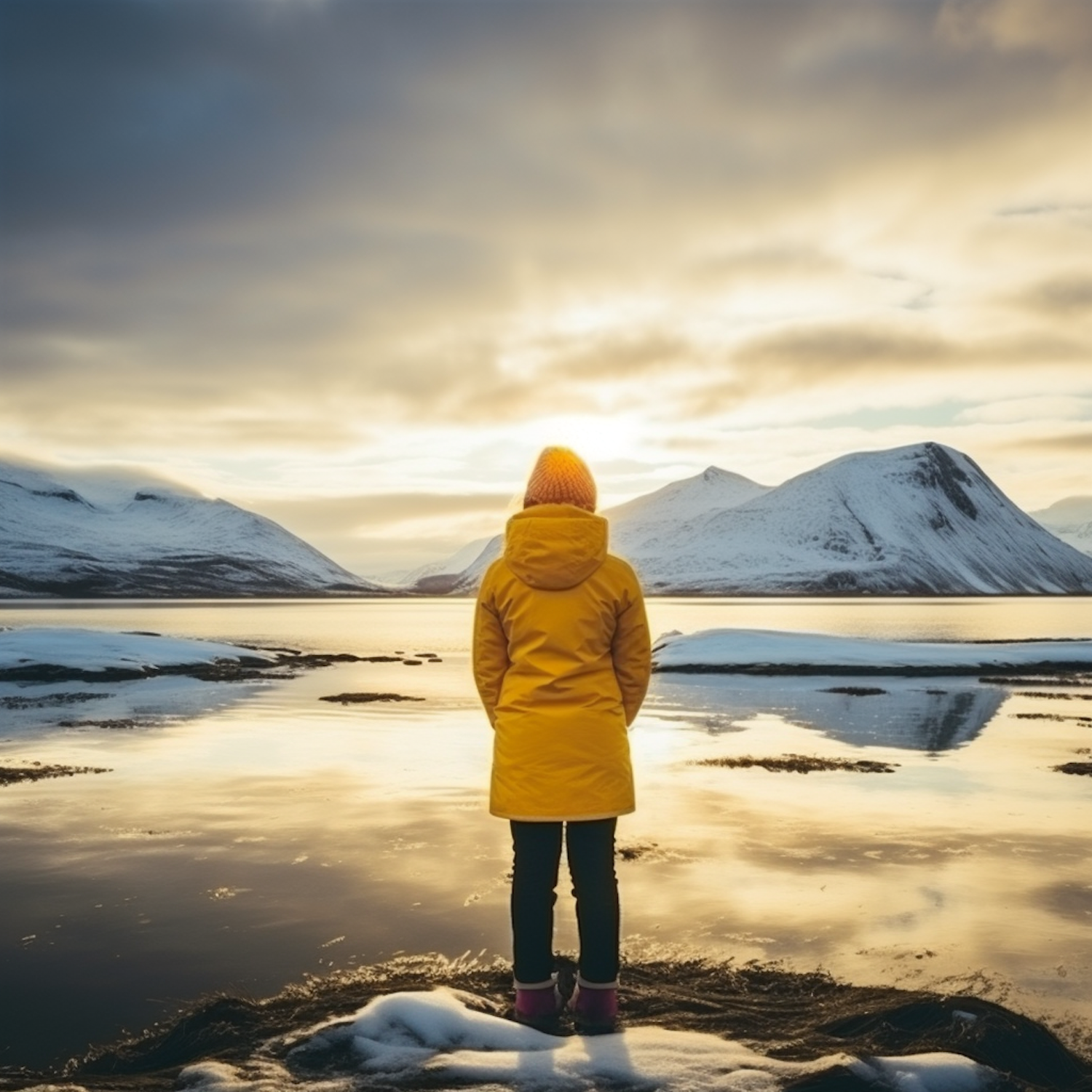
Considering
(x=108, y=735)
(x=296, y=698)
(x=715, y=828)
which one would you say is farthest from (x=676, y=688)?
(x=715, y=828)

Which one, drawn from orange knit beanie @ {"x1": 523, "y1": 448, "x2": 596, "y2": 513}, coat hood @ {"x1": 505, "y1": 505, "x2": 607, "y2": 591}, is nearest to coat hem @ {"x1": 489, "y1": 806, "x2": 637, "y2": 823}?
coat hood @ {"x1": 505, "y1": 505, "x2": 607, "y2": 591}

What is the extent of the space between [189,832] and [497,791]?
22.5 ft

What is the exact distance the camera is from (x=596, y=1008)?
20.7 ft

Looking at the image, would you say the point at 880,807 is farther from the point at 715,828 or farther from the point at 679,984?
the point at 679,984

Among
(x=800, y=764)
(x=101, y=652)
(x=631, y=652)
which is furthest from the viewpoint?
(x=101, y=652)

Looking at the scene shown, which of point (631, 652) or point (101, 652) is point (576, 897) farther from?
point (101, 652)

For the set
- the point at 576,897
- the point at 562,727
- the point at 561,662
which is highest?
the point at 561,662

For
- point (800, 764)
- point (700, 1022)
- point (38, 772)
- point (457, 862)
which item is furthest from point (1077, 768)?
point (38, 772)

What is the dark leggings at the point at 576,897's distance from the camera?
20.9 feet

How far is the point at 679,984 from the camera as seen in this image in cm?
709

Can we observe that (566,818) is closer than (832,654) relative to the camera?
Yes

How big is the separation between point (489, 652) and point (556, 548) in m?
0.83

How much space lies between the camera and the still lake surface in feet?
24.5

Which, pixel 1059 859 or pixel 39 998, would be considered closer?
pixel 39 998
